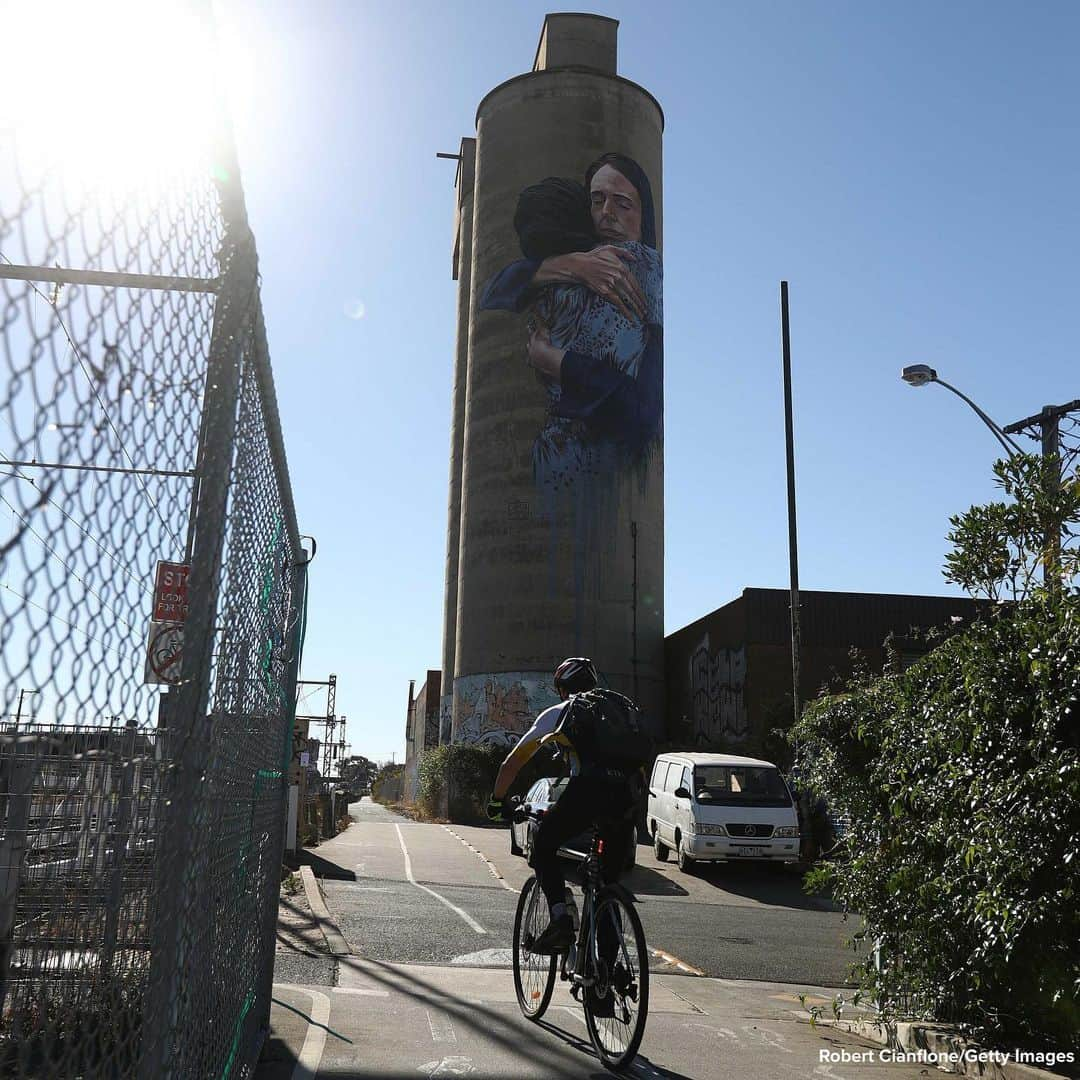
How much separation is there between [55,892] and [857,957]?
9372 millimetres

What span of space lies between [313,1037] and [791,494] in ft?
68.7

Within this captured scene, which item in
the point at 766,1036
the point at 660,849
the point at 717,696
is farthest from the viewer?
the point at 717,696

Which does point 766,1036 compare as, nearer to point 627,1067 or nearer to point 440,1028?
point 627,1067

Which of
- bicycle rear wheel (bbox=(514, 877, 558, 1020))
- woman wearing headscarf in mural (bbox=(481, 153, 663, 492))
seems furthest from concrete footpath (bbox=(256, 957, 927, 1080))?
woman wearing headscarf in mural (bbox=(481, 153, 663, 492))

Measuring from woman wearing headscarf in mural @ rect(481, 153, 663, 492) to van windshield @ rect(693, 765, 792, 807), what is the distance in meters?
25.4

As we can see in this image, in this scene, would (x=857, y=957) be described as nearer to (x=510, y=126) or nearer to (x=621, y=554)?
(x=621, y=554)

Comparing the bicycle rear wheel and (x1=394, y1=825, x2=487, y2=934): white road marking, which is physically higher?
the bicycle rear wheel

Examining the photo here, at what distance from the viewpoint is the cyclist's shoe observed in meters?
6.15

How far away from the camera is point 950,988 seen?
617cm

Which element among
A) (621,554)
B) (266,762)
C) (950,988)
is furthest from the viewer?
(621,554)

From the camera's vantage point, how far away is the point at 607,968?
5.83m

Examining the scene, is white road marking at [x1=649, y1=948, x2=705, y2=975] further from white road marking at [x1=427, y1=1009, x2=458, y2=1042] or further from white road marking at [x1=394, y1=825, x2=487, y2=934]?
white road marking at [x1=427, y1=1009, x2=458, y2=1042]

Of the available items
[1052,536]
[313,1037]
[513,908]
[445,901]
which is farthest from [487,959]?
[1052,536]

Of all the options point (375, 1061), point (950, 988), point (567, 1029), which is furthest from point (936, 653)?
point (375, 1061)
